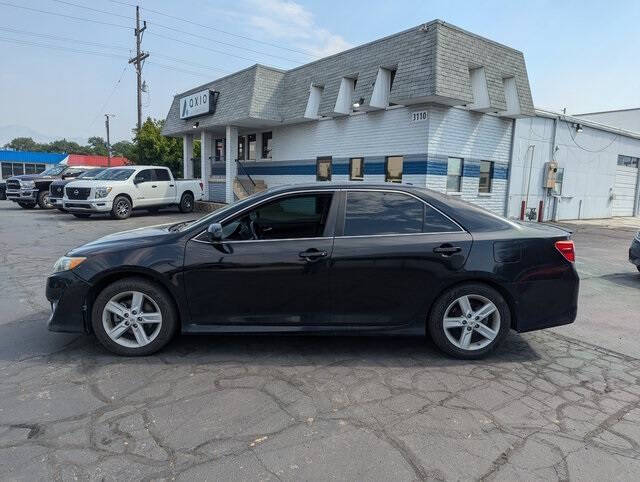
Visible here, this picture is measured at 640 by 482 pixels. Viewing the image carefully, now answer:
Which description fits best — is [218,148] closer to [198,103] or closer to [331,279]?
[198,103]

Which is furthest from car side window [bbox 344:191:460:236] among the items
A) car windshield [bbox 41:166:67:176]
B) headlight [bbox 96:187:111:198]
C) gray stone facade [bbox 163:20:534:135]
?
car windshield [bbox 41:166:67:176]

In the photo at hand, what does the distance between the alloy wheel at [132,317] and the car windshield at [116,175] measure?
13893 mm

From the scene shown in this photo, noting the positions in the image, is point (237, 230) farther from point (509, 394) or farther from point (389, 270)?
point (509, 394)

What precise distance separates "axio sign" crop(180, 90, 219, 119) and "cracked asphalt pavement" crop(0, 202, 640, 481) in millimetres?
18288

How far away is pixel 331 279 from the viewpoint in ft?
13.1

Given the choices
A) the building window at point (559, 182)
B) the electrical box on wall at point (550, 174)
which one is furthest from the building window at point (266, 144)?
the building window at point (559, 182)

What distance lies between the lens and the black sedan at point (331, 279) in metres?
3.98

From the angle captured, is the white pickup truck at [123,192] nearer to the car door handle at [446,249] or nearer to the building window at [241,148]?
the building window at [241,148]

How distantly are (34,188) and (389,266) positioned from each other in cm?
2107

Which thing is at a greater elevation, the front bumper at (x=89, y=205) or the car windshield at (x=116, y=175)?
the car windshield at (x=116, y=175)

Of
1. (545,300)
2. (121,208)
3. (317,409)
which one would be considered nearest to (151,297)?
(317,409)

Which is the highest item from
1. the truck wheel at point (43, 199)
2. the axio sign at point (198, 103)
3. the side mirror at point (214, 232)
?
the axio sign at point (198, 103)

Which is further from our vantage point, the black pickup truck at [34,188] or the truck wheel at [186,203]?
the black pickup truck at [34,188]

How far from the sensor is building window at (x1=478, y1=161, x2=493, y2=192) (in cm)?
1673
